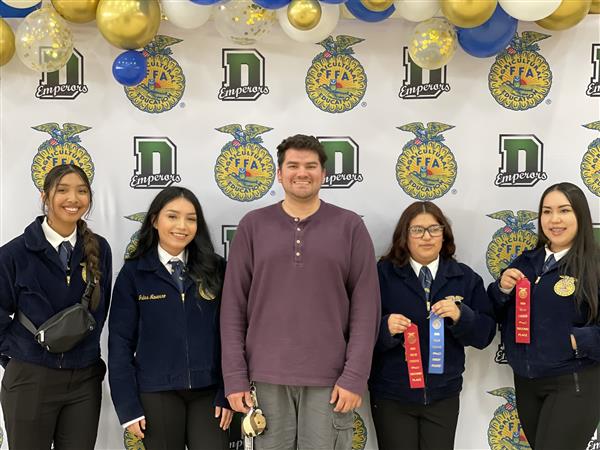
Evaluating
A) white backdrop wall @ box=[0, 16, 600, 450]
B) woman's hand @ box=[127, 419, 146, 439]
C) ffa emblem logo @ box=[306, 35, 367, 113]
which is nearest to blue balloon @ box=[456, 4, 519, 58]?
white backdrop wall @ box=[0, 16, 600, 450]

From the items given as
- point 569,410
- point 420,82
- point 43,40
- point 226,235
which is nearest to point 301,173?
point 226,235

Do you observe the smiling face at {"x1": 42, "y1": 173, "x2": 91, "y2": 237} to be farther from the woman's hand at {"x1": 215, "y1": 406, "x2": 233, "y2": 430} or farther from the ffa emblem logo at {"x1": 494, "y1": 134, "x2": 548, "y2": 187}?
the ffa emblem logo at {"x1": 494, "y1": 134, "x2": 548, "y2": 187}

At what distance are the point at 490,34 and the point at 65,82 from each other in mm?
1973

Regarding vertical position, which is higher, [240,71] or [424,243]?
[240,71]

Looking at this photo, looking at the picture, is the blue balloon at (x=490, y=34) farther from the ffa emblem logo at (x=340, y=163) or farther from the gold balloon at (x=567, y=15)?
the ffa emblem logo at (x=340, y=163)

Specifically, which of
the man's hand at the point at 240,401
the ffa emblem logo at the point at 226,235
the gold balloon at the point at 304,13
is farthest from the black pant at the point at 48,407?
the gold balloon at the point at 304,13

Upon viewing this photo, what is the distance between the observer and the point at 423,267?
2684 mm

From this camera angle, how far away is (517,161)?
2.99 m

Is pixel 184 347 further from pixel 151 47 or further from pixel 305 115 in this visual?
pixel 151 47

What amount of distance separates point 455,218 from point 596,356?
2.91 ft

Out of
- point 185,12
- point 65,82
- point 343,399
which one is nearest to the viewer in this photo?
point 343,399

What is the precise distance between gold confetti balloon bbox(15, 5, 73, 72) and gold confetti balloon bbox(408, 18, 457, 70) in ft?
4.96

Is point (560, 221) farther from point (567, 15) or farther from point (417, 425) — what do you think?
point (417, 425)

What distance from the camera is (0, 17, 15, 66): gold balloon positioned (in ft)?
8.64
